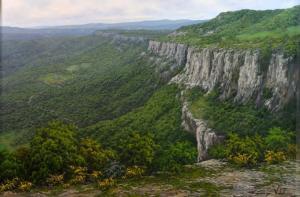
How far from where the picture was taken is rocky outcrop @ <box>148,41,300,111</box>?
77.9 m

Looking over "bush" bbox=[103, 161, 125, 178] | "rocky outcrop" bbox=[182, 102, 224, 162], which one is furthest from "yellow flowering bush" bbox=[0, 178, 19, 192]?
"rocky outcrop" bbox=[182, 102, 224, 162]

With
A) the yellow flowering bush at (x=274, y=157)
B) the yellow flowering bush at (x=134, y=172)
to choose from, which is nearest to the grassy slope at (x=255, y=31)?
the yellow flowering bush at (x=274, y=157)

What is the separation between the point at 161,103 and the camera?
125 m

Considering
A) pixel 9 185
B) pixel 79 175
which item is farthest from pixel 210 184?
pixel 9 185

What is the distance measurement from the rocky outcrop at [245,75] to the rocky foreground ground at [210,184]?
2448 cm

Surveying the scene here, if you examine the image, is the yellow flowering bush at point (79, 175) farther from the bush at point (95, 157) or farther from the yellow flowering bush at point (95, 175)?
the bush at point (95, 157)

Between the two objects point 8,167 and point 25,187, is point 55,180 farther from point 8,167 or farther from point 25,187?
point 8,167

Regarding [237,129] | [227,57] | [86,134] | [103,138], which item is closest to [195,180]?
[237,129]

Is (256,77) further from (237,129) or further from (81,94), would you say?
(81,94)

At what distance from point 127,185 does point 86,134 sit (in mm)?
69154

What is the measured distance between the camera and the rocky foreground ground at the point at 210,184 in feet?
155

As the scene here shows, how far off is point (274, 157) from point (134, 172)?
1865cm

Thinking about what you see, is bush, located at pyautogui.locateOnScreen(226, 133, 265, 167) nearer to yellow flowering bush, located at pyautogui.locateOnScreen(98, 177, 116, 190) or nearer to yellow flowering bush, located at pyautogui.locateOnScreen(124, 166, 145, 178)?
yellow flowering bush, located at pyautogui.locateOnScreen(124, 166, 145, 178)

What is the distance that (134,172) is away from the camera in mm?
54375
